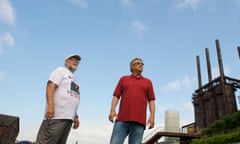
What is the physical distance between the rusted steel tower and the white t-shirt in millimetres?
23027

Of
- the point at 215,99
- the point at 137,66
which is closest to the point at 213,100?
the point at 215,99

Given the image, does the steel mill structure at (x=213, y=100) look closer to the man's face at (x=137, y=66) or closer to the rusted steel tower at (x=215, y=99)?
the rusted steel tower at (x=215, y=99)

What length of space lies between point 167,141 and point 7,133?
31.8m

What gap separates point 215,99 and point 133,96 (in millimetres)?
24224

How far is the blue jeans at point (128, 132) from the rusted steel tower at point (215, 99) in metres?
22.6

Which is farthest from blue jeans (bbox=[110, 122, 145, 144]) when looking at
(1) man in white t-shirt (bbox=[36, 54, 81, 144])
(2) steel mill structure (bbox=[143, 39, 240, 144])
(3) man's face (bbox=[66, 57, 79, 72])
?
(2) steel mill structure (bbox=[143, 39, 240, 144])

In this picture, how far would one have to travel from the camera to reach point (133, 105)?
322cm

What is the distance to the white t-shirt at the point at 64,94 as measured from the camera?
3.03 meters

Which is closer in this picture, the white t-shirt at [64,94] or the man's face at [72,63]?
the white t-shirt at [64,94]

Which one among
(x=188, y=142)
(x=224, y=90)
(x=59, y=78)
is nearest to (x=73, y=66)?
(x=59, y=78)

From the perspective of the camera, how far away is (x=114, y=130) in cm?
319

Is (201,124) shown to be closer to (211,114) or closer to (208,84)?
(211,114)

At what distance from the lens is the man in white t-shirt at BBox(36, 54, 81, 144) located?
9.27 feet

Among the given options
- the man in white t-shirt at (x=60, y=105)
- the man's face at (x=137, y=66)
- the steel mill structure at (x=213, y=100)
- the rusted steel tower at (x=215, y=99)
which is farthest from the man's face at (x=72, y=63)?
the rusted steel tower at (x=215, y=99)
